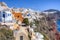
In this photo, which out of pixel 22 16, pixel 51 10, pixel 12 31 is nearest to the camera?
pixel 12 31

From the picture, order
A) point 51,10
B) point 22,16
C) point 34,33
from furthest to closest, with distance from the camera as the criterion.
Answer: point 51,10
point 22,16
point 34,33

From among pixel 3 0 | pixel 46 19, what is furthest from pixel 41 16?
pixel 3 0

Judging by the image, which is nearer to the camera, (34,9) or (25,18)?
(25,18)

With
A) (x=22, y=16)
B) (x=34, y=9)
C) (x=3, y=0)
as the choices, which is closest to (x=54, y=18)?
(x=34, y=9)

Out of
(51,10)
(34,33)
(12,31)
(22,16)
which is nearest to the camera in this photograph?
(12,31)

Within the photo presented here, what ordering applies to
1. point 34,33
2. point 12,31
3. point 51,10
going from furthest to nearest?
1. point 51,10
2. point 34,33
3. point 12,31

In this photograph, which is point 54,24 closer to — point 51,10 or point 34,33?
point 51,10

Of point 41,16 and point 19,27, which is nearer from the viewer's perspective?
point 19,27

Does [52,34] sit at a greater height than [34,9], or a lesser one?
lesser

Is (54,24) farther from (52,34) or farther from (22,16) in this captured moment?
(22,16)
